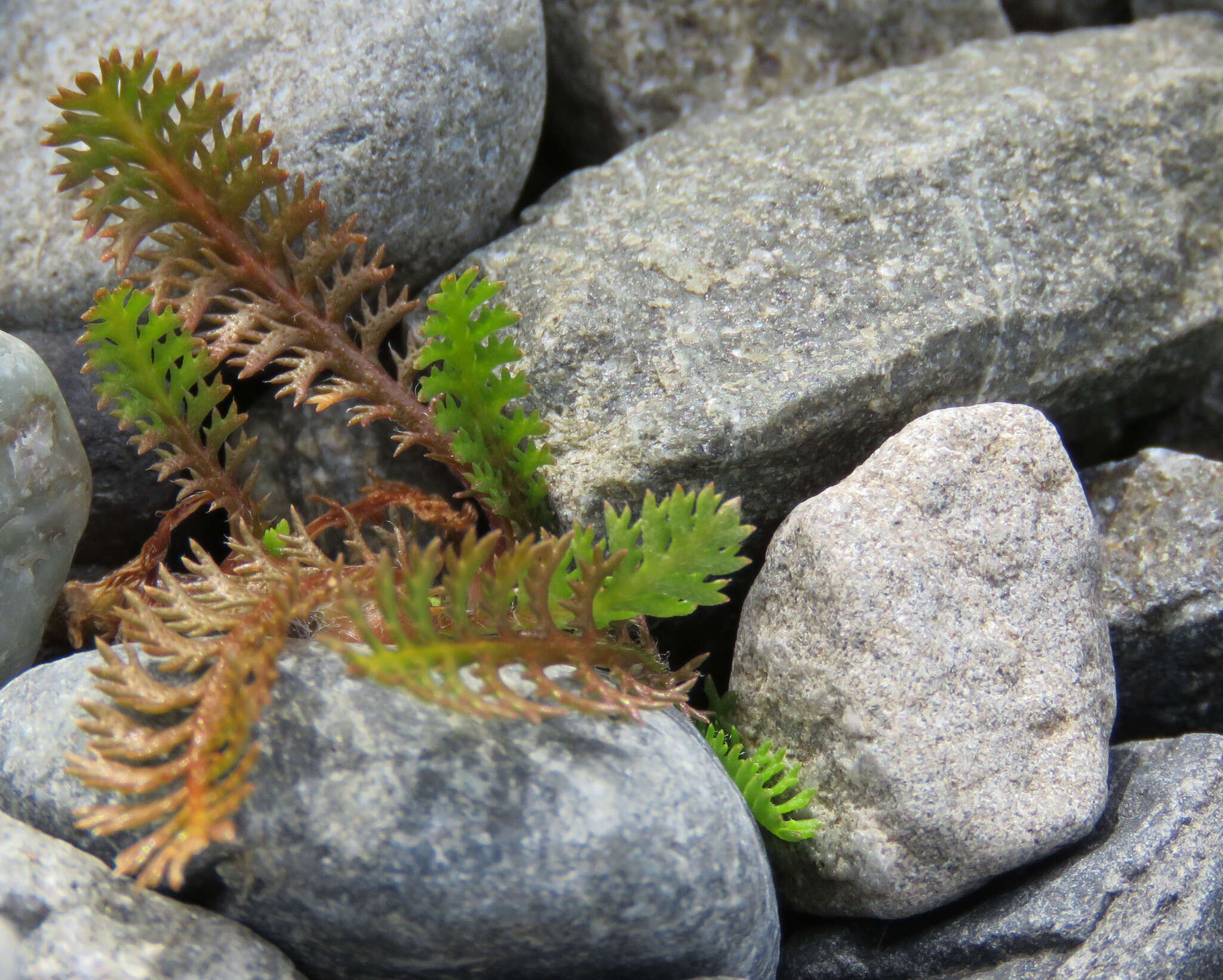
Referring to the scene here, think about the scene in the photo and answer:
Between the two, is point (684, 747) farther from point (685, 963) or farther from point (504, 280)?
point (504, 280)

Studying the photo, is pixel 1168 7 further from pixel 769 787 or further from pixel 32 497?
pixel 32 497

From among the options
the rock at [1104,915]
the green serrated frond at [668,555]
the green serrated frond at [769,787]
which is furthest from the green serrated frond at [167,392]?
the rock at [1104,915]

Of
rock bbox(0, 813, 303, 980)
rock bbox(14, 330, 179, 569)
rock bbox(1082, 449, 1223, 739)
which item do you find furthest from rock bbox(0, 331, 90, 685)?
rock bbox(1082, 449, 1223, 739)

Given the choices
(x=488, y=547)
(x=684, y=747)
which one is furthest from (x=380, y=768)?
(x=684, y=747)

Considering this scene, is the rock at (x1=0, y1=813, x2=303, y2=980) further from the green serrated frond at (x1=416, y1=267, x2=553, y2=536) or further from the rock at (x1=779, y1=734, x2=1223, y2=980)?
the rock at (x1=779, y1=734, x2=1223, y2=980)

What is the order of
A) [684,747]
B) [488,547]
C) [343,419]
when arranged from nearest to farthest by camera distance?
[488,547] → [684,747] → [343,419]
